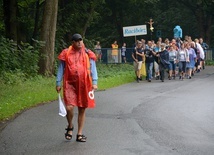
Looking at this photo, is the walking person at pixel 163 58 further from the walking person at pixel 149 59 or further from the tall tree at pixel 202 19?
the tall tree at pixel 202 19

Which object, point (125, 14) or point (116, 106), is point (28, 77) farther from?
point (125, 14)

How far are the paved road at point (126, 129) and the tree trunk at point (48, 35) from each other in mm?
7486

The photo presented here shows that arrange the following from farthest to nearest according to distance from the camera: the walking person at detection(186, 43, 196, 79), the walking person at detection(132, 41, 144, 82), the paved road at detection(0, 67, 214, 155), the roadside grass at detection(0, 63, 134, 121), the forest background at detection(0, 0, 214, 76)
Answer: the walking person at detection(186, 43, 196, 79) < the walking person at detection(132, 41, 144, 82) < the forest background at detection(0, 0, 214, 76) < the roadside grass at detection(0, 63, 134, 121) < the paved road at detection(0, 67, 214, 155)

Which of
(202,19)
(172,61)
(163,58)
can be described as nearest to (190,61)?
(172,61)

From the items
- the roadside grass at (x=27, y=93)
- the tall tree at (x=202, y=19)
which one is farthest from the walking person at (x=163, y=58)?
the tall tree at (x=202, y=19)

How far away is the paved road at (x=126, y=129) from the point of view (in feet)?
28.3

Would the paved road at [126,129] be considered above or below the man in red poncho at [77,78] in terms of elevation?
below

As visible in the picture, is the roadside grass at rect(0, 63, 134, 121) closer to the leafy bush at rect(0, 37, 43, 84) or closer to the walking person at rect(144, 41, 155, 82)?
the leafy bush at rect(0, 37, 43, 84)

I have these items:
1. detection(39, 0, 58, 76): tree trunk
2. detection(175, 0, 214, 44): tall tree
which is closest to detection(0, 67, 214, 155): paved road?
detection(39, 0, 58, 76): tree trunk

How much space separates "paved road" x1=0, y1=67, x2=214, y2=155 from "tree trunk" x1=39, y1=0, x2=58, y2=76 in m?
7.49

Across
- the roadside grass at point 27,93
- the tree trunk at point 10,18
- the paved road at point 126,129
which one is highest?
the tree trunk at point 10,18

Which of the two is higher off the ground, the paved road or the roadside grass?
the roadside grass

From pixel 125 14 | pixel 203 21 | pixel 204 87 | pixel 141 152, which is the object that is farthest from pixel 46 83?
pixel 125 14

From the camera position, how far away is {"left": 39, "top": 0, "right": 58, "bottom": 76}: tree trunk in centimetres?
2267
